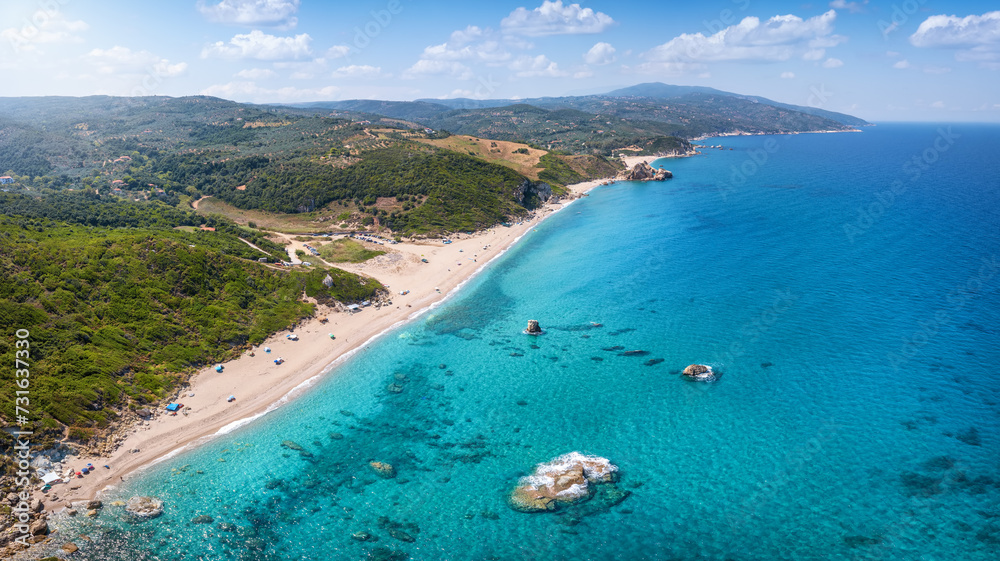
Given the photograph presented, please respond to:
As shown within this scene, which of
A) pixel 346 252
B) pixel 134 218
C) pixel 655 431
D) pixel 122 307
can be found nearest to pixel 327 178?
pixel 346 252

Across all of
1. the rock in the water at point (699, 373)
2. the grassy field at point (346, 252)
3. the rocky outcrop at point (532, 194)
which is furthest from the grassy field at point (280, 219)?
the rock in the water at point (699, 373)

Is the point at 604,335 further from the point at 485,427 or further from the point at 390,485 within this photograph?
the point at 390,485

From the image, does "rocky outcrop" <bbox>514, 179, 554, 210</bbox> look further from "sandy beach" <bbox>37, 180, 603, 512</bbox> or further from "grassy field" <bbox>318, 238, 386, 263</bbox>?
"grassy field" <bbox>318, 238, 386, 263</bbox>

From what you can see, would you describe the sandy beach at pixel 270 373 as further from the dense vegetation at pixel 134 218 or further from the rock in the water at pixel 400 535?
the rock in the water at pixel 400 535

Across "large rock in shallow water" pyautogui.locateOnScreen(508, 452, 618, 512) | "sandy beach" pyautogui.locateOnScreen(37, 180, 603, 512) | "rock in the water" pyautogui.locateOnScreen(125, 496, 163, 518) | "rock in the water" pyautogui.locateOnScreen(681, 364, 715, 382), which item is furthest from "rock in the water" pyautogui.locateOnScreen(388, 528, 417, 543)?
"rock in the water" pyautogui.locateOnScreen(681, 364, 715, 382)

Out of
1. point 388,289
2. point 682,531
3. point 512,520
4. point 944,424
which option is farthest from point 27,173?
point 944,424

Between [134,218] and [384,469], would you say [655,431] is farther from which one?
[134,218]

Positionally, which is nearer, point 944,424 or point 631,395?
point 944,424

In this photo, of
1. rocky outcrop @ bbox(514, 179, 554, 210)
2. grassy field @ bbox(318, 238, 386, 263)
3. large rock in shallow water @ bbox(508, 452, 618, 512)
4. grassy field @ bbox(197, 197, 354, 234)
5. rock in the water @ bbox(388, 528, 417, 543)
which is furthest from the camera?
rocky outcrop @ bbox(514, 179, 554, 210)
